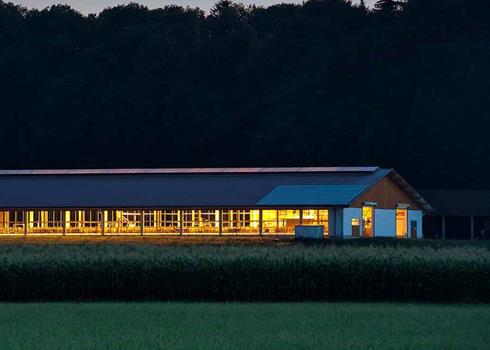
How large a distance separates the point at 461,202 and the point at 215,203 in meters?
17.6

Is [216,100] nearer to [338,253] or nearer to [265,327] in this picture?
[338,253]

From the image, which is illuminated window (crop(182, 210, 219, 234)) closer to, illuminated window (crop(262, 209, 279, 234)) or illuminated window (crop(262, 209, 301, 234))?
illuminated window (crop(262, 209, 279, 234))

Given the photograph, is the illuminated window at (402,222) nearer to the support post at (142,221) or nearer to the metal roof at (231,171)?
the metal roof at (231,171)

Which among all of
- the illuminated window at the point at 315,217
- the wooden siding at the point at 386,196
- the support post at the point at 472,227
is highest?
the wooden siding at the point at 386,196

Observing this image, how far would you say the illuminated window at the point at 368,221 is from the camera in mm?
76938

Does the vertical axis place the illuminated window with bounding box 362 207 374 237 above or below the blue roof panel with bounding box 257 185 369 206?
below

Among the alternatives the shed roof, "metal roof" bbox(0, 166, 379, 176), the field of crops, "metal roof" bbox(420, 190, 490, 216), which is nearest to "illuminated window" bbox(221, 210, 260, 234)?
the shed roof

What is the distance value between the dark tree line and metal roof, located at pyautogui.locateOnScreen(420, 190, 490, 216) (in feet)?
36.4

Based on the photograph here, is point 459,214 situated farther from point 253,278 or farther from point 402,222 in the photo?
point 253,278

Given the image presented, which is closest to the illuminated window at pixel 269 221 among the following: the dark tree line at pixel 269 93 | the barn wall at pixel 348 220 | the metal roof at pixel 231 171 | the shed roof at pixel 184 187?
the shed roof at pixel 184 187

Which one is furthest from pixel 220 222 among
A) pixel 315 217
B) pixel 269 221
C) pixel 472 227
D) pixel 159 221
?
pixel 472 227

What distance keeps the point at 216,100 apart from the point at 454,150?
20657mm

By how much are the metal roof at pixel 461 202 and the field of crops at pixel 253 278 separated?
43.7 metres

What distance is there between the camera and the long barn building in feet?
250
